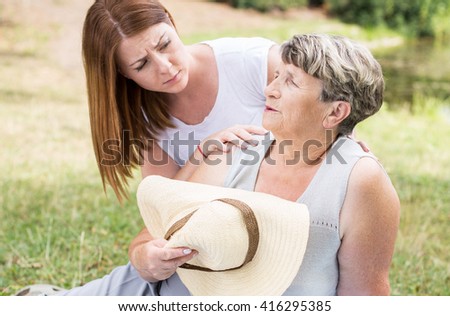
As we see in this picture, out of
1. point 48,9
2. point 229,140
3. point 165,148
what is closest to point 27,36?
point 48,9

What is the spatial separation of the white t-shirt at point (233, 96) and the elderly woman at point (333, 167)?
0.76m

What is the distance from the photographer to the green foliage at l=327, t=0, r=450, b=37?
61.1ft

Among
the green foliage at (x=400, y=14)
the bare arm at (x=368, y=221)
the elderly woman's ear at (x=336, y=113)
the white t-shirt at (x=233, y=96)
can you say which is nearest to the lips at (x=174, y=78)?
the white t-shirt at (x=233, y=96)

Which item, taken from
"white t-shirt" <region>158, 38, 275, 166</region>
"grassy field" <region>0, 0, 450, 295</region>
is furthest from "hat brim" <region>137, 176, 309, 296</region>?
"grassy field" <region>0, 0, 450, 295</region>

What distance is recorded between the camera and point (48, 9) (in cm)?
1490

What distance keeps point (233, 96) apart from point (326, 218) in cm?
109

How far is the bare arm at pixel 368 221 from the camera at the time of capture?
2.23m

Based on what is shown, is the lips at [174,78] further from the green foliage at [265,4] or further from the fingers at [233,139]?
the green foliage at [265,4]

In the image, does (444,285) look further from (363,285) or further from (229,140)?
(229,140)

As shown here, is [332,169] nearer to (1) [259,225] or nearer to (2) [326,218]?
(2) [326,218]

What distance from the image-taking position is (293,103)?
2316 mm

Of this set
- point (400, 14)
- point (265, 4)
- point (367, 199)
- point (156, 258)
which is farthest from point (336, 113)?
point (400, 14)

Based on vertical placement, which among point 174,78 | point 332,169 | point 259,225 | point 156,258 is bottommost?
point 156,258

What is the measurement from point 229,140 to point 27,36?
10746 mm
